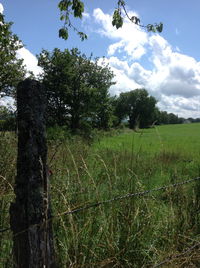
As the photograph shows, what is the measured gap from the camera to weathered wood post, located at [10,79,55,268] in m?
1.65

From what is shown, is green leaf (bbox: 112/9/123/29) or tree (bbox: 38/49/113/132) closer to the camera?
green leaf (bbox: 112/9/123/29)

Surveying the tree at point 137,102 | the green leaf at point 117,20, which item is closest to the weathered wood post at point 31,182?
the green leaf at point 117,20

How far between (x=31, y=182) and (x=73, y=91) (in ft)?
64.0

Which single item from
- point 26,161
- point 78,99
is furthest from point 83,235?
point 78,99

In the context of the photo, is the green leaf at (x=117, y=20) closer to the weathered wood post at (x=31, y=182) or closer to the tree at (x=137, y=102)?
the weathered wood post at (x=31, y=182)

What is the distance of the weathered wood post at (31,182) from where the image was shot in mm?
1650

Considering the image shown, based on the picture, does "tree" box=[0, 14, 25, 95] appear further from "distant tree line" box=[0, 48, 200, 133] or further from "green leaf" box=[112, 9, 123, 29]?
"green leaf" box=[112, 9, 123, 29]

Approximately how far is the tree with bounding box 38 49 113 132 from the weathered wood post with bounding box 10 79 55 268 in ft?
60.7

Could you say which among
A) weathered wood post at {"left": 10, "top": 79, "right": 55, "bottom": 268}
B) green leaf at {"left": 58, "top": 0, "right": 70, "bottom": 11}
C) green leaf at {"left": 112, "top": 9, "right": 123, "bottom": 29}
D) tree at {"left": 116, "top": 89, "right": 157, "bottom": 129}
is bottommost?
weathered wood post at {"left": 10, "top": 79, "right": 55, "bottom": 268}

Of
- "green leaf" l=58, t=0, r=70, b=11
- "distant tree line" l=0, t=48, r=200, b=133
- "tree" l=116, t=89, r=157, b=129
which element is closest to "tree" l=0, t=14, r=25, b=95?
"distant tree line" l=0, t=48, r=200, b=133

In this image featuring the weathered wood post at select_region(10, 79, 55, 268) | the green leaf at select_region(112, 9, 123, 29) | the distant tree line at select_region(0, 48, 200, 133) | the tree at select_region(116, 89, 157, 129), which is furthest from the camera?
the tree at select_region(116, 89, 157, 129)

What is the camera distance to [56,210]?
9.23 feet

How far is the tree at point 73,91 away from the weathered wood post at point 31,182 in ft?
60.7

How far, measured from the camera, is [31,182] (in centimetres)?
165
